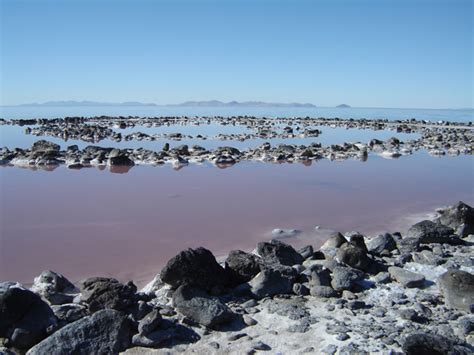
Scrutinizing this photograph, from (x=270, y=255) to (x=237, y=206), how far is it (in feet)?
16.3

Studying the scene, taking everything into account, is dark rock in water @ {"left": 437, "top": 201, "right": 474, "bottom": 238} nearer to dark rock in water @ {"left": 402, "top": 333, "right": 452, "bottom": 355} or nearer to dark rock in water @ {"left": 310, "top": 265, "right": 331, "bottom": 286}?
dark rock in water @ {"left": 310, "top": 265, "right": 331, "bottom": 286}

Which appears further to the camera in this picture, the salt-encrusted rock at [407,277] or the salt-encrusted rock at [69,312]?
the salt-encrusted rock at [407,277]

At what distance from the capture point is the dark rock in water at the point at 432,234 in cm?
823

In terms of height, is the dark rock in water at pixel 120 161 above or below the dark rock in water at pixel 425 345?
above

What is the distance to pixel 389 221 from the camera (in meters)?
10.8

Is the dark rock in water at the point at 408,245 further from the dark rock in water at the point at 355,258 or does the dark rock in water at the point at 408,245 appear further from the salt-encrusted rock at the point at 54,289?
the salt-encrusted rock at the point at 54,289

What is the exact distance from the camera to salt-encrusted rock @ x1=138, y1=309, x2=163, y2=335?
5.05m

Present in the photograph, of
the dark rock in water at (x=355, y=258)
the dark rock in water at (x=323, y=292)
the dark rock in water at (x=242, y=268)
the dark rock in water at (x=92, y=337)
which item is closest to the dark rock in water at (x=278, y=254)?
the dark rock in water at (x=242, y=268)

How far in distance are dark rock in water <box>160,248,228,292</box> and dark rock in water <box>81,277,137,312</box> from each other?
0.60 meters

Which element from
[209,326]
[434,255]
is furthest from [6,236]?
[434,255]

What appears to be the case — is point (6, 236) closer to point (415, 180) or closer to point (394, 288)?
→ point (394, 288)

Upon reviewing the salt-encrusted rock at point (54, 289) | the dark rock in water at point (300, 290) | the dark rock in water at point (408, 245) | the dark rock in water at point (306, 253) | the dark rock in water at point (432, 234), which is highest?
the dark rock in water at point (432, 234)

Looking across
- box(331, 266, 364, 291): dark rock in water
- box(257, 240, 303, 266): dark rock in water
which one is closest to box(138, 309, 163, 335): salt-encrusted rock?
box(257, 240, 303, 266): dark rock in water

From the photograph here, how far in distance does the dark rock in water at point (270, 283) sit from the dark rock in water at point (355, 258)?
110 cm
